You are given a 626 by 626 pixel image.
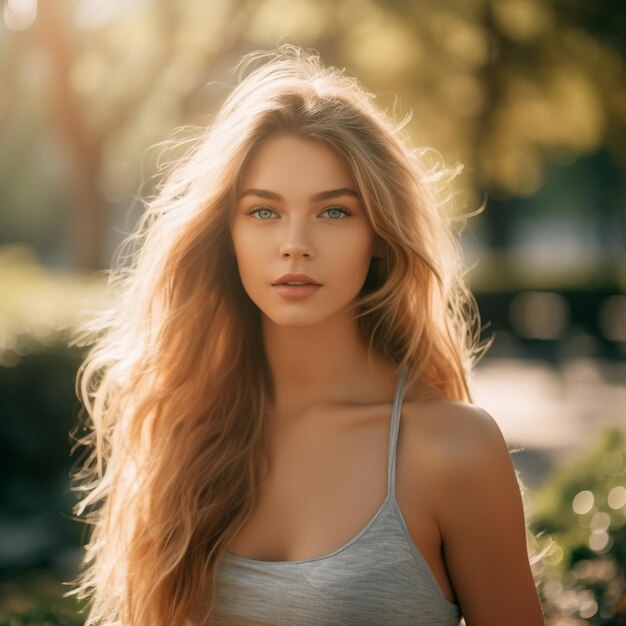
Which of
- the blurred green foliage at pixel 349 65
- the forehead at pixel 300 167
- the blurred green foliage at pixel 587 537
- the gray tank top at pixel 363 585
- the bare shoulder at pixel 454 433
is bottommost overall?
the blurred green foliage at pixel 587 537

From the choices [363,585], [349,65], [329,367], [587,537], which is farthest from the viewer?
[349,65]

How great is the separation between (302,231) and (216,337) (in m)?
0.59

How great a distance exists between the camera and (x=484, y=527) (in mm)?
2367

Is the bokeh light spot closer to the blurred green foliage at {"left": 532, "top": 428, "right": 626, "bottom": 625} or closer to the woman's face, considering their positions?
the blurred green foliage at {"left": 532, "top": 428, "right": 626, "bottom": 625}

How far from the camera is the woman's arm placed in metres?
2.37

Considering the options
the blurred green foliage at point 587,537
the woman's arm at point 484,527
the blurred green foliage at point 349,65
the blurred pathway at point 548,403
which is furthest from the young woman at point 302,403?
the blurred green foliage at point 349,65

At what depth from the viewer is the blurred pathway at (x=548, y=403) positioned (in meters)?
10.3

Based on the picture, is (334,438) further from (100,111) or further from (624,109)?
(624,109)

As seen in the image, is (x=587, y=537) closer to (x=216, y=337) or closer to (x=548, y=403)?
(x=216, y=337)

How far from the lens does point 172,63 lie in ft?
51.6

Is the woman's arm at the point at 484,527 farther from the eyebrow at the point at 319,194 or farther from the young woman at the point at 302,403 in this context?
the eyebrow at the point at 319,194

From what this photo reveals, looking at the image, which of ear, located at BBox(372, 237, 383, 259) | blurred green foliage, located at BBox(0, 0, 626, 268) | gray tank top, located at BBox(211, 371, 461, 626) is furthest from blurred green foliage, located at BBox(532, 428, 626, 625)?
blurred green foliage, located at BBox(0, 0, 626, 268)

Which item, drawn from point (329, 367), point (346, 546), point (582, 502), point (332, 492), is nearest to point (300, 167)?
point (329, 367)

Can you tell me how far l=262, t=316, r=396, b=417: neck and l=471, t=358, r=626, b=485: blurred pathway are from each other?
550cm
